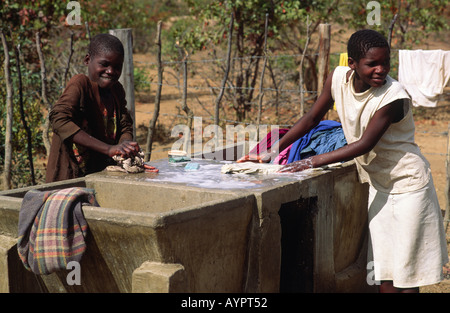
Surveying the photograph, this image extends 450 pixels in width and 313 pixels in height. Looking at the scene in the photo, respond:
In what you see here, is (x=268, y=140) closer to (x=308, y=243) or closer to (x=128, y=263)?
(x=308, y=243)

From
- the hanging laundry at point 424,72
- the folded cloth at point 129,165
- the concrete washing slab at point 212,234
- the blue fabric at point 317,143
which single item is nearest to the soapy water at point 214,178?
the concrete washing slab at point 212,234

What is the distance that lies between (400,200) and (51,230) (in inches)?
72.1

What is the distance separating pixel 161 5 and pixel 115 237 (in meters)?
20.4

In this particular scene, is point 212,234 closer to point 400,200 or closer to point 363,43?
point 400,200

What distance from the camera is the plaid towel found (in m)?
2.74

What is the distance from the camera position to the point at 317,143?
4.36 meters

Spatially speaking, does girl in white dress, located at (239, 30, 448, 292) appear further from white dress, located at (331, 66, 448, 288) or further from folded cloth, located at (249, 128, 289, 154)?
folded cloth, located at (249, 128, 289, 154)

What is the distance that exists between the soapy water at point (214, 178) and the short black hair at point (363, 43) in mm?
767

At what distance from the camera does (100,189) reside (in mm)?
3588

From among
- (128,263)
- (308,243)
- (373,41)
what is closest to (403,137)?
(373,41)

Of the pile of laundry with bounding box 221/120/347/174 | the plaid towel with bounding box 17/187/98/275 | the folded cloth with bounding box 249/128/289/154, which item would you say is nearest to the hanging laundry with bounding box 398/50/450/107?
the pile of laundry with bounding box 221/120/347/174

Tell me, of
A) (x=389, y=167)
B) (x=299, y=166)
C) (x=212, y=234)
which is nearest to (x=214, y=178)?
(x=299, y=166)

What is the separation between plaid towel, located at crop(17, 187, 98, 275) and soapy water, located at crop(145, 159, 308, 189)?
2.61ft

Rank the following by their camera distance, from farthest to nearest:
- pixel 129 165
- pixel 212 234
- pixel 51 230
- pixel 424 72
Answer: pixel 424 72
pixel 129 165
pixel 212 234
pixel 51 230
